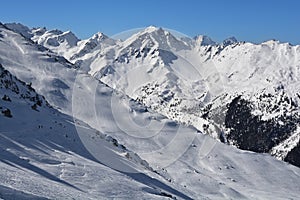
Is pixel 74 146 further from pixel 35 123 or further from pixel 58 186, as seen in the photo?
pixel 58 186

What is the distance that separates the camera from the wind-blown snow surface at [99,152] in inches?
961

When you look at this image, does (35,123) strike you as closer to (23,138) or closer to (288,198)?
(23,138)

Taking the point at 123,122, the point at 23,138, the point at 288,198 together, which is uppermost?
the point at 123,122

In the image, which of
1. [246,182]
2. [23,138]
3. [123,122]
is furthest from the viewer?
[123,122]

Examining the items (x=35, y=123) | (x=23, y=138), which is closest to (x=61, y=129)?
(x=35, y=123)

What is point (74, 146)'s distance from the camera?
3378cm

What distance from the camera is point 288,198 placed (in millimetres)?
59781

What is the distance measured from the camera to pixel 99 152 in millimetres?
35500

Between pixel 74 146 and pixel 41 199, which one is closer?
pixel 41 199

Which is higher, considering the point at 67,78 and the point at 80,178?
the point at 67,78

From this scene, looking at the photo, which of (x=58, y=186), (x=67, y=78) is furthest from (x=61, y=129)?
(x=67, y=78)

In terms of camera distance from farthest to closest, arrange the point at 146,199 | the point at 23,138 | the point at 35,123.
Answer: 1. the point at 35,123
2. the point at 23,138
3. the point at 146,199

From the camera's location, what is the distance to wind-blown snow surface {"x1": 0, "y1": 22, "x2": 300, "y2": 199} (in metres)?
24.4

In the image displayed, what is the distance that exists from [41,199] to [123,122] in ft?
188
